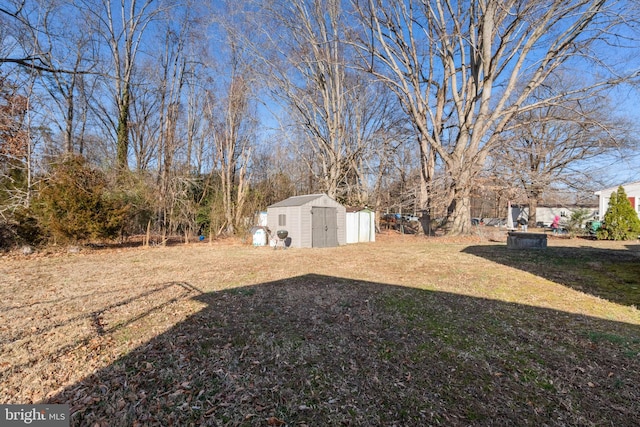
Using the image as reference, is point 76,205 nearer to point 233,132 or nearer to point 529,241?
point 233,132

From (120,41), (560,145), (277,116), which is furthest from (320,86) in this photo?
(560,145)

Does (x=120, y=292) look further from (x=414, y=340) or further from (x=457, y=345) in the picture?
(x=457, y=345)

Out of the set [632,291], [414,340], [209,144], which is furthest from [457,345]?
[209,144]

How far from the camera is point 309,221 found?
11703 mm

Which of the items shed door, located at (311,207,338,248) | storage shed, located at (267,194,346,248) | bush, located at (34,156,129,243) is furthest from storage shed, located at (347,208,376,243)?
bush, located at (34,156,129,243)

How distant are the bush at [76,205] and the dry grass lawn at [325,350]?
3.59m

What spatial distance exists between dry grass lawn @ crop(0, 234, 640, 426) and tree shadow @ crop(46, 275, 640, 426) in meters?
0.01

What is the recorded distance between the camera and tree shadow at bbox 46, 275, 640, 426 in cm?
204

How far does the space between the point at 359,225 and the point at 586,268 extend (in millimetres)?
8600

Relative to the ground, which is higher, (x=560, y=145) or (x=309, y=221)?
(x=560, y=145)

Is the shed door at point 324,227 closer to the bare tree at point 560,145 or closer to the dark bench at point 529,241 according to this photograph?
the dark bench at point 529,241

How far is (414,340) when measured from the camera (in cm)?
314

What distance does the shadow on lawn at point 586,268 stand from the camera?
514 cm

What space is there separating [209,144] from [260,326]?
17348 millimetres
